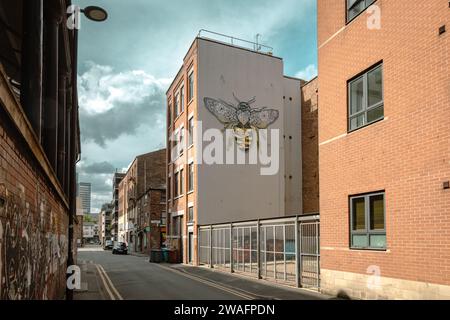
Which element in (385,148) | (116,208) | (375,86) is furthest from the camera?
(116,208)

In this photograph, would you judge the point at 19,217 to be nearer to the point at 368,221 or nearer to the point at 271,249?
the point at 368,221

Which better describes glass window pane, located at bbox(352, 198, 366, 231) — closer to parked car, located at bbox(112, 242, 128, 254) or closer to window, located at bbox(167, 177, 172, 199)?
window, located at bbox(167, 177, 172, 199)

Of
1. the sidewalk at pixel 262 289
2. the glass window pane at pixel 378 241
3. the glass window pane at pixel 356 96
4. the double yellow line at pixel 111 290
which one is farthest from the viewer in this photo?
the double yellow line at pixel 111 290

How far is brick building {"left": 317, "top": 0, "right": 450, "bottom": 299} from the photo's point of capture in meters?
10.6

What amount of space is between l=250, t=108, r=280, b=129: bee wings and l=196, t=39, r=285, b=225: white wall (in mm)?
412

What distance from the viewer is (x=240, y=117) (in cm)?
3328

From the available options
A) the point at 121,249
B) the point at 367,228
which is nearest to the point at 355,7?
the point at 367,228

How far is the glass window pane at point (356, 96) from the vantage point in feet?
46.4

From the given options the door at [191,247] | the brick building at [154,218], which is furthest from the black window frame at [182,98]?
the brick building at [154,218]

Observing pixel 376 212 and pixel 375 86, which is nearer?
pixel 376 212

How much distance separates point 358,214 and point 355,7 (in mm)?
6796

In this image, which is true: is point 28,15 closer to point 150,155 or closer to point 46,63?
point 46,63

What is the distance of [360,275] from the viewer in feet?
42.8

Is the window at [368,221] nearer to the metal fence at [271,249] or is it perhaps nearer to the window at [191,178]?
the metal fence at [271,249]
